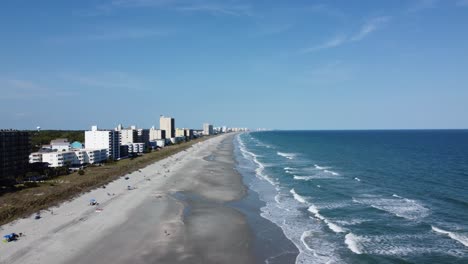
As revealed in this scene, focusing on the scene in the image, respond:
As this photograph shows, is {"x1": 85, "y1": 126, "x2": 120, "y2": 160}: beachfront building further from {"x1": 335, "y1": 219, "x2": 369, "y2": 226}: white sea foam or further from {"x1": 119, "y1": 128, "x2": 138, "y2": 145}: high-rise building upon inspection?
{"x1": 335, "y1": 219, "x2": 369, "y2": 226}: white sea foam

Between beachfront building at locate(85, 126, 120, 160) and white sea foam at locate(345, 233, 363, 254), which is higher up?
beachfront building at locate(85, 126, 120, 160)

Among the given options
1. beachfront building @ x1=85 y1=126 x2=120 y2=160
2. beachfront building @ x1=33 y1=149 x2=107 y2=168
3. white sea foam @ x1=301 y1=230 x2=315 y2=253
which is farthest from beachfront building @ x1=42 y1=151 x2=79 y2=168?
white sea foam @ x1=301 y1=230 x2=315 y2=253

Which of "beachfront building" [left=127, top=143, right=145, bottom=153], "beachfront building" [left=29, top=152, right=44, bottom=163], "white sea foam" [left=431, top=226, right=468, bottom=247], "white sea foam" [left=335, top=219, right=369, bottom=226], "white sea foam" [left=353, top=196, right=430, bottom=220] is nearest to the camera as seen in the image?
"white sea foam" [left=431, top=226, right=468, bottom=247]

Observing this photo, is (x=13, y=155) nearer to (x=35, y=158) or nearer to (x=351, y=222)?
(x=35, y=158)

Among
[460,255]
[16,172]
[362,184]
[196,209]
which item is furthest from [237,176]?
[460,255]

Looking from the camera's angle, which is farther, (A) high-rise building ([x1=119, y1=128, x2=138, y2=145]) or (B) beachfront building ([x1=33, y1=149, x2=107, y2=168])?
(A) high-rise building ([x1=119, y1=128, x2=138, y2=145])

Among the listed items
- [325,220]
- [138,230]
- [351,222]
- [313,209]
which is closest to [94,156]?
[138,230]
